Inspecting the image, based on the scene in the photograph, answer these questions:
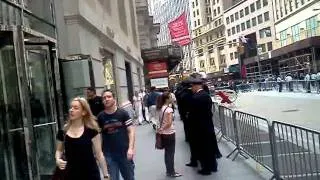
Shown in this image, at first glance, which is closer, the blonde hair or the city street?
the blonde hair

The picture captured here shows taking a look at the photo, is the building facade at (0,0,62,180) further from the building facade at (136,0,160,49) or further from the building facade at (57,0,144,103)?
the building facade at (136,0,160,49)

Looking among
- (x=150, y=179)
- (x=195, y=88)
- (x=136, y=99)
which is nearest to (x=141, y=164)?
(x=150, y=179)

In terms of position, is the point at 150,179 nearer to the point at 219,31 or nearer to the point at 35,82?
the point at 35,82

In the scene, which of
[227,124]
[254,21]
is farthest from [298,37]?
[227,124]

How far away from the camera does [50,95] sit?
34.3 ft

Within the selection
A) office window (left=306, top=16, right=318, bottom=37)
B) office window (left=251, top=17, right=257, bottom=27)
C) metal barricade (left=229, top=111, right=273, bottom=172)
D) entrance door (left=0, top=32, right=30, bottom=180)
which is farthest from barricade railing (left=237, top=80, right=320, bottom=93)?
office window (left=251, top=17, right=257, bottom=27)

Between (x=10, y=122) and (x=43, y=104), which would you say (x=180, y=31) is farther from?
(x=10, y=122)

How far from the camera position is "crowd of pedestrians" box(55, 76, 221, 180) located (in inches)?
241

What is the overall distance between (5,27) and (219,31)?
418 ft

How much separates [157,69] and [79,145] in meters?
38.1

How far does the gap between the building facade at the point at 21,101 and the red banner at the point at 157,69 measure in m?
31.9

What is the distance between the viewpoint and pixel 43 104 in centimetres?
1038

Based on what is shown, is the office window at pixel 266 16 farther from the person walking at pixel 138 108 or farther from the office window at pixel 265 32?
the person walking at pixel 138 108

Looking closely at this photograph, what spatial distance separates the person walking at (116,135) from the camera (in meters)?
7.57
